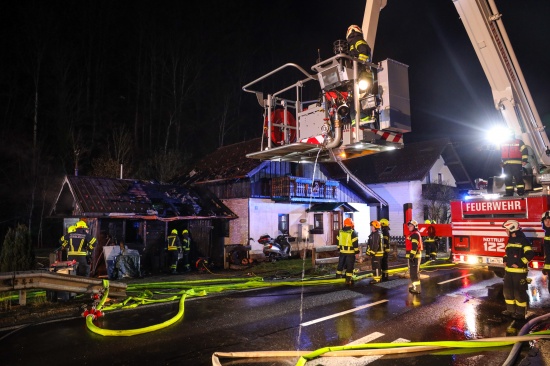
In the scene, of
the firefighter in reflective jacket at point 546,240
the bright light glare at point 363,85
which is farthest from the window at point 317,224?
the bright light glare at point 363,85

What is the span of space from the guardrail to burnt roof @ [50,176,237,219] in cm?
655

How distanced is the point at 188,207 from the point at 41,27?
20485mm

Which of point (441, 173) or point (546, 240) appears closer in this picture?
point (546, 240)

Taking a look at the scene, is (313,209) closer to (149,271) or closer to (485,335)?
(149,271)

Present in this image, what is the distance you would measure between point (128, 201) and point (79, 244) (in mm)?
5870

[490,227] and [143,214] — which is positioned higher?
[143,214]

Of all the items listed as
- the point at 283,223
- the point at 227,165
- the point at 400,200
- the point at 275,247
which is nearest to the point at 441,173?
the point at 400,200

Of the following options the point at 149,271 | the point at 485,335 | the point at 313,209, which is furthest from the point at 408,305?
the point at 313,209

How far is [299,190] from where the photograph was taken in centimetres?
2155

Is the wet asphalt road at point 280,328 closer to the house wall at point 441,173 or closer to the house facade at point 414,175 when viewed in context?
the house facade at point 414,175

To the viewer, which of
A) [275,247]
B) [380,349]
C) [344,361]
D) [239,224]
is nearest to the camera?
[344,361]

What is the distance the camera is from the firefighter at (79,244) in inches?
399

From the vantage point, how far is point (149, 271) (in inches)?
599

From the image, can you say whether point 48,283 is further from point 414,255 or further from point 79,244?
point 414,255
